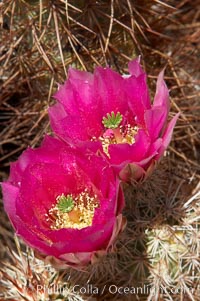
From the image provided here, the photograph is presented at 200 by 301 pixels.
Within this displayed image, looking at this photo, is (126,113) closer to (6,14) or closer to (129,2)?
(129,2)

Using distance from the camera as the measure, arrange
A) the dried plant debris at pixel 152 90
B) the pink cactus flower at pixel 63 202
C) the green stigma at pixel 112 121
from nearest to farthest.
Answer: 1. the pink cactus flower at pixel 63 202
2. the green stigma at pixel 112 121
3. the dried plant debris at pixel 152 90

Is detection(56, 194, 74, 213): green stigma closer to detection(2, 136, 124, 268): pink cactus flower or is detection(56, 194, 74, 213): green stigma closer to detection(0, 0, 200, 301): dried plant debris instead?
detection(2, 136, 124, 268): pink cactus flower

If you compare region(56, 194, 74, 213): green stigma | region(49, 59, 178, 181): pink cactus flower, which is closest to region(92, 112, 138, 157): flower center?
region(49, 59, 178, 181): pink cactus flower

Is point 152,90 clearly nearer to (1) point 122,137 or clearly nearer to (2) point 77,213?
(1) point 122,137

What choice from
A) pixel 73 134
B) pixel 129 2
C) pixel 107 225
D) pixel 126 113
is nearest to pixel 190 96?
pixel 129 2

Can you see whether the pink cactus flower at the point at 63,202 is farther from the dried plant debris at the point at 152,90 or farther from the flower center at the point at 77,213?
the dried plant debris at the point at 152,90

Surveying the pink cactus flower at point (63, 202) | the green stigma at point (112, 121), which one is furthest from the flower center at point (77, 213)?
the green stigma at point (112, 121)
